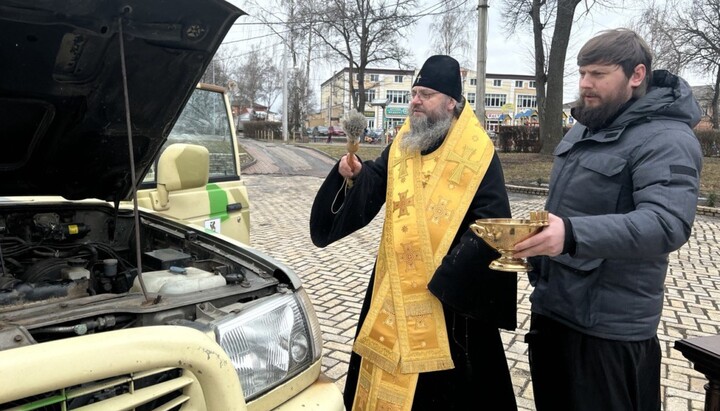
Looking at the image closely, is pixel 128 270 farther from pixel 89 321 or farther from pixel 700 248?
pixel 700 248

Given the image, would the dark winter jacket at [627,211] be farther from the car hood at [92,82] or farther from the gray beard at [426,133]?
the car hood at [92,82]

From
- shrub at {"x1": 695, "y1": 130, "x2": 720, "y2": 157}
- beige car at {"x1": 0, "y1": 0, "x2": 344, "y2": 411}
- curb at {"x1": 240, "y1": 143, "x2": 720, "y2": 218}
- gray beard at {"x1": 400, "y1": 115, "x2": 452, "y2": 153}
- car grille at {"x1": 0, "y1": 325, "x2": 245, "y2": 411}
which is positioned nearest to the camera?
car grille at {"x1": 0, "y1": 325, "x2": 245, "y2": 411}

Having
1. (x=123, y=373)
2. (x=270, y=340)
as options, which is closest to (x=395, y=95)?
(x=270, y=340)

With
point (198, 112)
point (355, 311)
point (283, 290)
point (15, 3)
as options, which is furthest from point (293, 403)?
point (198, 112)

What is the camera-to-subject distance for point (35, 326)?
1.44 metres

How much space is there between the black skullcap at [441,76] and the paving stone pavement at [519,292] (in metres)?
1.92

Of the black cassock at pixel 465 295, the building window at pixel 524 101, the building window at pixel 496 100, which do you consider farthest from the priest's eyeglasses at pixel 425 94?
the building window at pixel 524 101

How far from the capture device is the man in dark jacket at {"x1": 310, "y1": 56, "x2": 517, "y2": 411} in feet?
7.27

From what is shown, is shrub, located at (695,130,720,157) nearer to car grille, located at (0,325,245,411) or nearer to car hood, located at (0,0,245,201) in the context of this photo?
car hood, located at (0,0,245,201)

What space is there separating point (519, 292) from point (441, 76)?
3422 millimetres

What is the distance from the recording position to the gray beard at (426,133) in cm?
248

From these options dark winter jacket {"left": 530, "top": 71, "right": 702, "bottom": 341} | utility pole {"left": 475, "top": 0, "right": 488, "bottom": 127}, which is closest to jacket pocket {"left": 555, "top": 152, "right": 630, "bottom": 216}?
dark winter jacket {"left": 530, "top": 71, "right": 702, "bottom": 341}

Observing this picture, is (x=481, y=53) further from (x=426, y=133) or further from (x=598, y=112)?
(x=598, y=112)

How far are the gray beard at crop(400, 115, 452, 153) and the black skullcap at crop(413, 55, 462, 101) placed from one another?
0.14m
